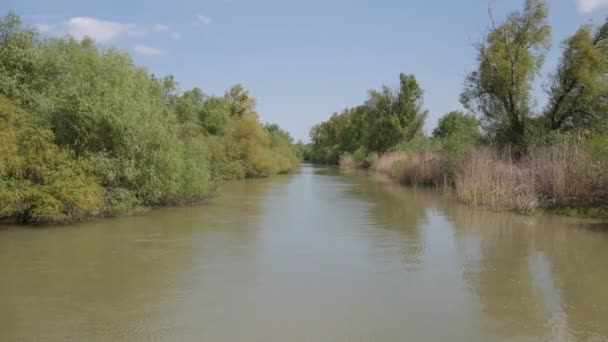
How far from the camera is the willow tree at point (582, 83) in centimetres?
2039

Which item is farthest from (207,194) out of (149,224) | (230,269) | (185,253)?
(230,269)

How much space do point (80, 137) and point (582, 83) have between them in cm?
1928

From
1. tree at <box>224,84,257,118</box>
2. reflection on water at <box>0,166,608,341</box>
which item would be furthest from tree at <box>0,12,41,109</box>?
tree at <box>224,84,257,118</box>

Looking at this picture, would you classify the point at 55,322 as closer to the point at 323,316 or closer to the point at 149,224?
the point at 323,316

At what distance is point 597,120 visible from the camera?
21.1 meters

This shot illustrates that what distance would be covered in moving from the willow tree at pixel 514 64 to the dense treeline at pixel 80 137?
47.3 ft

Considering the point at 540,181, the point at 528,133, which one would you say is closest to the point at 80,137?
the point at 540,181

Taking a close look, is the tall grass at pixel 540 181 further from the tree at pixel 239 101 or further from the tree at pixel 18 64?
the tree at pixel 239 101

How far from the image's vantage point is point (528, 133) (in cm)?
2234

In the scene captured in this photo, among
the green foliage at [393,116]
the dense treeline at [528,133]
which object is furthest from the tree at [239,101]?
the dense treeline at [528,133]

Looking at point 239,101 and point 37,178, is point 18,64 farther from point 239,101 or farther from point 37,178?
point 239,101

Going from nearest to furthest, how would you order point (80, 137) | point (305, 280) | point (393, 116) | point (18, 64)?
point (305, 280) < point (80, 137) < point (18, 64) < point (393, 116)

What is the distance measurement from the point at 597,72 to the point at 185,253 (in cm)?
1862

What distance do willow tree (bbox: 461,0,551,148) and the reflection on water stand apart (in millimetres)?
→ 9617
